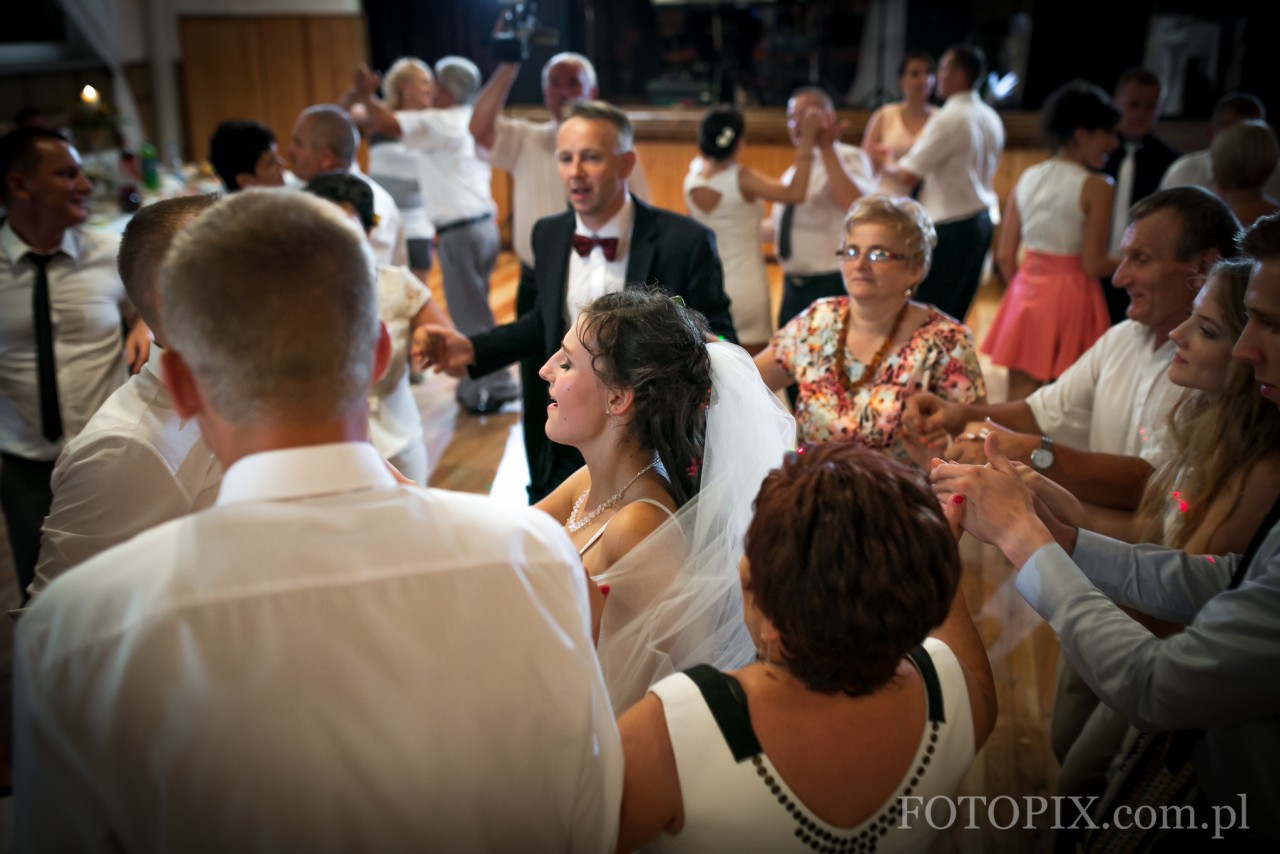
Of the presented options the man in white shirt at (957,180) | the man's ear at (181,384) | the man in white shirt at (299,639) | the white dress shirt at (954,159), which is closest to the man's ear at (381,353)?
the man in white shirt at (299,639)

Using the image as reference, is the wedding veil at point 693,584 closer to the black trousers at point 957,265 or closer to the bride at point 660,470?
the bride at point 660,470

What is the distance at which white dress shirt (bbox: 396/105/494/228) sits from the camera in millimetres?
5176

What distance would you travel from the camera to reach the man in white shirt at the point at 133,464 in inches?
62.4

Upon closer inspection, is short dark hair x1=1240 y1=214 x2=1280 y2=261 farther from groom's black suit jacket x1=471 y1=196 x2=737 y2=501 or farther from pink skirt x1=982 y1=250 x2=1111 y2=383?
pink skirt x1=982 y1=250 x2=1111 y2=383

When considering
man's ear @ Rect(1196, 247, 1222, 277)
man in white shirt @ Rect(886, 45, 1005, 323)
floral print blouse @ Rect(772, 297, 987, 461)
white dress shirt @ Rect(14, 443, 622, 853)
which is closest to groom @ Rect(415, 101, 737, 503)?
floral print blouse @ Rect(772, 297, 987, 461)

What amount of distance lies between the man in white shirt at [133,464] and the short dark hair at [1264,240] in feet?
5.49

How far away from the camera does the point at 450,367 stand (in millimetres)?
2785

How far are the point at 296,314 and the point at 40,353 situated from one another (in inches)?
88.1

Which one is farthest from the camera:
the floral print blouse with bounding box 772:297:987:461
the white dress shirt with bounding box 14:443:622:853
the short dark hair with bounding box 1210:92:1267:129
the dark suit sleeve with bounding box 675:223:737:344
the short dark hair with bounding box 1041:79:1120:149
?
the short dark hair with bounding box 1210:92:1267:129

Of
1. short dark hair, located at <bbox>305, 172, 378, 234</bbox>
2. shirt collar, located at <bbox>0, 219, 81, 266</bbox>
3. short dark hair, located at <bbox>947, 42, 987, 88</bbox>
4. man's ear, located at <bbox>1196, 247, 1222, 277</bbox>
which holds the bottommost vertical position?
shirt collar, located at <bbox>0, 219, 81, 266</bbox>

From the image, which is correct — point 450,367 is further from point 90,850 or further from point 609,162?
point 90,850

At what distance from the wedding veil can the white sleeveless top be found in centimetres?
250

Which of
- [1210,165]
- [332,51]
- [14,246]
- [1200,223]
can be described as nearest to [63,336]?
[14,246]

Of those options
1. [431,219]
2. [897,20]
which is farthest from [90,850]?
[897,20]
